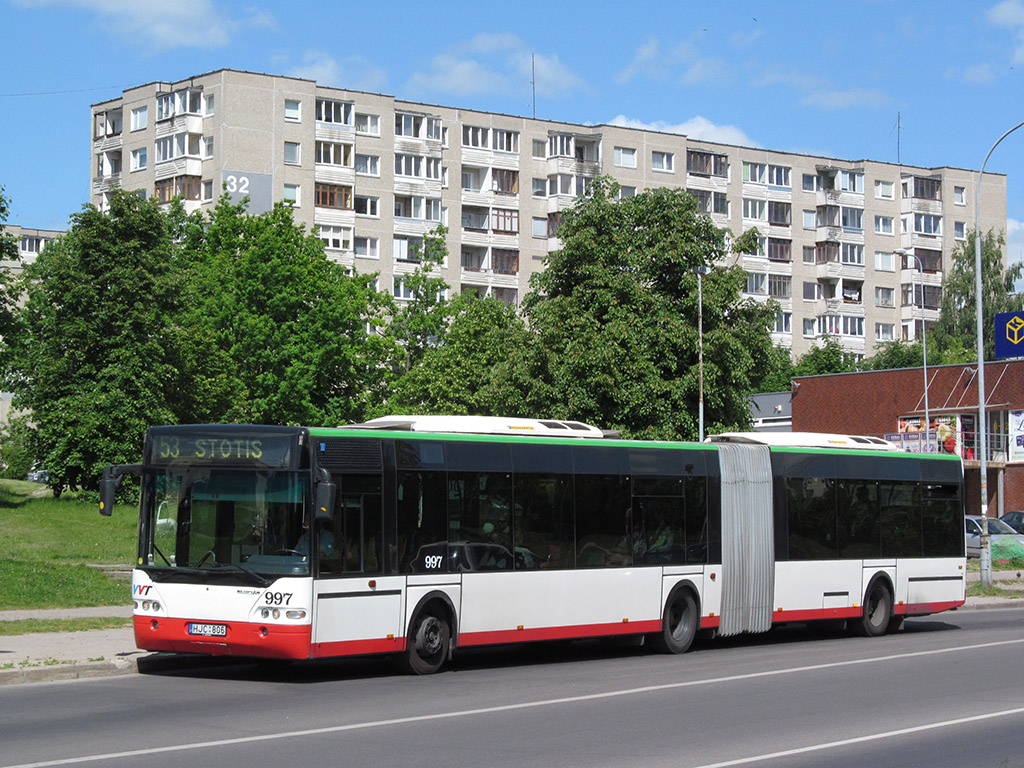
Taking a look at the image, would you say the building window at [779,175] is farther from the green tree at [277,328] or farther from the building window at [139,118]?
the green tree at [277,328]

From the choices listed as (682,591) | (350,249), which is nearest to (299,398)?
(350,249)

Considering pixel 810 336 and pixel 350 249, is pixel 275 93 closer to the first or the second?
pixel 350 249

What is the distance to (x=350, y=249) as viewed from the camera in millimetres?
80688

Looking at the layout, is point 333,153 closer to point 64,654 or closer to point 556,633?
point 556,633

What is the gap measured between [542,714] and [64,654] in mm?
Answer: 6235

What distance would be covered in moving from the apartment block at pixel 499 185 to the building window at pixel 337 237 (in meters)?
0.16

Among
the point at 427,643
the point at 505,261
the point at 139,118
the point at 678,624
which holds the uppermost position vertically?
the point at 139,118

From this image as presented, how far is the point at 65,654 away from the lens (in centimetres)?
1550

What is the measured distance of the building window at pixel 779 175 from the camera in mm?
98312

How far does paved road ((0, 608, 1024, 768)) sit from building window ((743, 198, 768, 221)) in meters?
80.9

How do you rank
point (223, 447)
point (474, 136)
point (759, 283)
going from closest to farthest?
point (223, 447) → point (474, 136) → point (759, 283)

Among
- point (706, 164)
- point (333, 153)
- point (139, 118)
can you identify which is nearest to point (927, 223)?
point (706, 164)

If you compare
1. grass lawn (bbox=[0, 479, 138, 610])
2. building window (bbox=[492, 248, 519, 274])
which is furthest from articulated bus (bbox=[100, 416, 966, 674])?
building window (bbox=[492, 248, 519, 274])

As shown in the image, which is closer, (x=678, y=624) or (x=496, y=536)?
(x=496, y=536)
